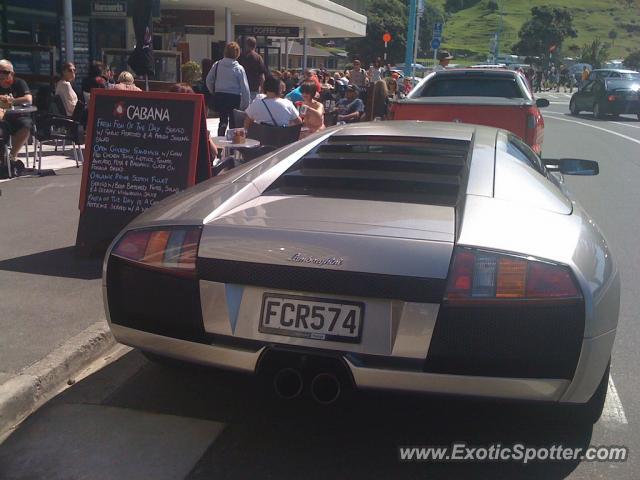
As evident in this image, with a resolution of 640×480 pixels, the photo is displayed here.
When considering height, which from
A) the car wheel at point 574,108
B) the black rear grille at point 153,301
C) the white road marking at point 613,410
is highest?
the car wheel at point 574,108

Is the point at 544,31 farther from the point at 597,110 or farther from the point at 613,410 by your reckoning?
the point at 613,410

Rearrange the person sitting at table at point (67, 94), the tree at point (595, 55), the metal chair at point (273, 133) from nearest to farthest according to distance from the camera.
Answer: the metal chair at point (273, 133), the person sitting at table at point (67, 94), the tree at point (595, 55)

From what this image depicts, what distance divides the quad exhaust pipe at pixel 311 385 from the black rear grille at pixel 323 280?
39cm

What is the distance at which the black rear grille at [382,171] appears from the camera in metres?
3.43

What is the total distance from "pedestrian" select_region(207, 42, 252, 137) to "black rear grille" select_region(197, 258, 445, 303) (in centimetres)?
771

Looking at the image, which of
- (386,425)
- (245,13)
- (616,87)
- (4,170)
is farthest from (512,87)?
(616,87)

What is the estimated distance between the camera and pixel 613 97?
84.5ft

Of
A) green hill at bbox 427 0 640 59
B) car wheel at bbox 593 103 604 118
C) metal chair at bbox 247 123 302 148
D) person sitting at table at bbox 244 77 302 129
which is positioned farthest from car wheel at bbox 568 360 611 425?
green hill at bbox 427 0 640 59

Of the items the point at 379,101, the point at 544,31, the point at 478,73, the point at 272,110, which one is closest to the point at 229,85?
the point at 272,110

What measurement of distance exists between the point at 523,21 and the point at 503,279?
162430mm

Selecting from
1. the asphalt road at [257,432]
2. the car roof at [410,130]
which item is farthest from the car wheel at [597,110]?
the asphalt road at [257,432]

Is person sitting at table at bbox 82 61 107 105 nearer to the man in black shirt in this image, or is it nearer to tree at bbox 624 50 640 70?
the man in black shirt

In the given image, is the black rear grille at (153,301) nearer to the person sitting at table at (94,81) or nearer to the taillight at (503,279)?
the taillight at (503,279)

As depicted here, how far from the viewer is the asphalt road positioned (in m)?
3.02
